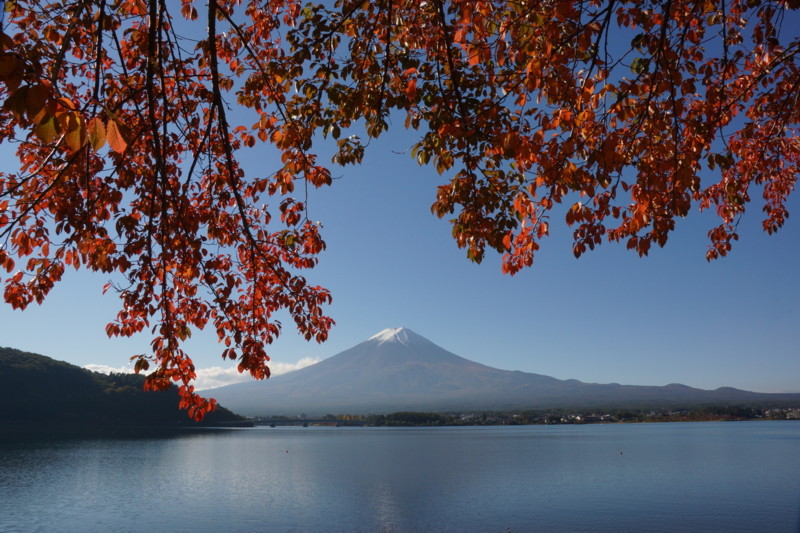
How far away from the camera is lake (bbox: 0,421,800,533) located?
2736 cm

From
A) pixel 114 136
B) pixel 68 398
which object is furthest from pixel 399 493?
pixel 68 398

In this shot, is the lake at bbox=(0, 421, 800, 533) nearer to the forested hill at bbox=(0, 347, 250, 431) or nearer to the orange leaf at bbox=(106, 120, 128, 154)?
the forested hill at bbox=(0, 347, 250, 431)

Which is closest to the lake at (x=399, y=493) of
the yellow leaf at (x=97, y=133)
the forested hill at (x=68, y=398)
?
the forested hill at (x=68, y=398)

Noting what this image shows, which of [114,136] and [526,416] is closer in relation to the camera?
[114,136]

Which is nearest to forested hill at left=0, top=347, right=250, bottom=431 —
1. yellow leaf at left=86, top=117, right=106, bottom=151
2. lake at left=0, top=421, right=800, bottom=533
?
lake at left=0, top=421, right=800, bottom=533

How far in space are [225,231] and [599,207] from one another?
15.8ft

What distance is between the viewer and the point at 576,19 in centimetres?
455

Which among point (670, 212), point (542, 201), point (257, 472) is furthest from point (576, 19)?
point (257, 472)

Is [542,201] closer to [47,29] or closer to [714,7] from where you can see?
[714,7]

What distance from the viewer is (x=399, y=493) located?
37438 millimetres

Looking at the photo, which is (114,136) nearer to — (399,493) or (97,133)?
(97,133)

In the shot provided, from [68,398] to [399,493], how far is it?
3076 inches

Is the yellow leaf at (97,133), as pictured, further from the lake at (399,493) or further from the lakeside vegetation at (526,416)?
the lakeside vegetation at (526,416)

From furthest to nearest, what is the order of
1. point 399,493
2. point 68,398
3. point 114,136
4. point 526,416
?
1. point 526,416
2. point 68,398
3. point 399,493
4. point 114,136
